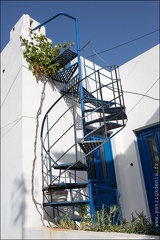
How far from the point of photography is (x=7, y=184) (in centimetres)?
383

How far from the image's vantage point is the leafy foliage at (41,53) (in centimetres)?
425

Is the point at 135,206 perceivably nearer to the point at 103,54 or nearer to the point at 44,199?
the point at 44,199

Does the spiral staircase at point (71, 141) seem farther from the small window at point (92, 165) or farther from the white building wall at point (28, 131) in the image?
the white building wall at point (28, 131)

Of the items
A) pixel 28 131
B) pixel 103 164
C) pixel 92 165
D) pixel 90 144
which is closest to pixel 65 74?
pixel 28 131

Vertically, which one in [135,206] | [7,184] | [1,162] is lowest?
[135,206]

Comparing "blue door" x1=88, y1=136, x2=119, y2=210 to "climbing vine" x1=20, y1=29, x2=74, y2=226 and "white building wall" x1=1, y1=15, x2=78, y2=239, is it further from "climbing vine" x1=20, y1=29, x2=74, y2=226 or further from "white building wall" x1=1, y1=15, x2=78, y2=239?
"climbing vine" x1=20, y1=29, x2=74, y2=226

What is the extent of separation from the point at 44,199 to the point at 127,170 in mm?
2332

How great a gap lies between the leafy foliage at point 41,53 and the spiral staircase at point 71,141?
137mm

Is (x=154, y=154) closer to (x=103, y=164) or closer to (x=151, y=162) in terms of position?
(x=151, y=162)

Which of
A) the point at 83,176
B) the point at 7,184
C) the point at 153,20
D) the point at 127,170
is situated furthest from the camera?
the point at 127,170

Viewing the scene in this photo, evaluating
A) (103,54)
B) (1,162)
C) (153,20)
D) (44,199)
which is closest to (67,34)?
(103,54)

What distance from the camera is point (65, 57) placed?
4.50 metres

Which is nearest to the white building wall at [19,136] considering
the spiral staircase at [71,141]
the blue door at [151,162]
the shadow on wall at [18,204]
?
the shadow on wall at [18,204]

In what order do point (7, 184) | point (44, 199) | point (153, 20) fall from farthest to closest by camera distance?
point (153, 20) < point (7, 184) < point (44, 199)
